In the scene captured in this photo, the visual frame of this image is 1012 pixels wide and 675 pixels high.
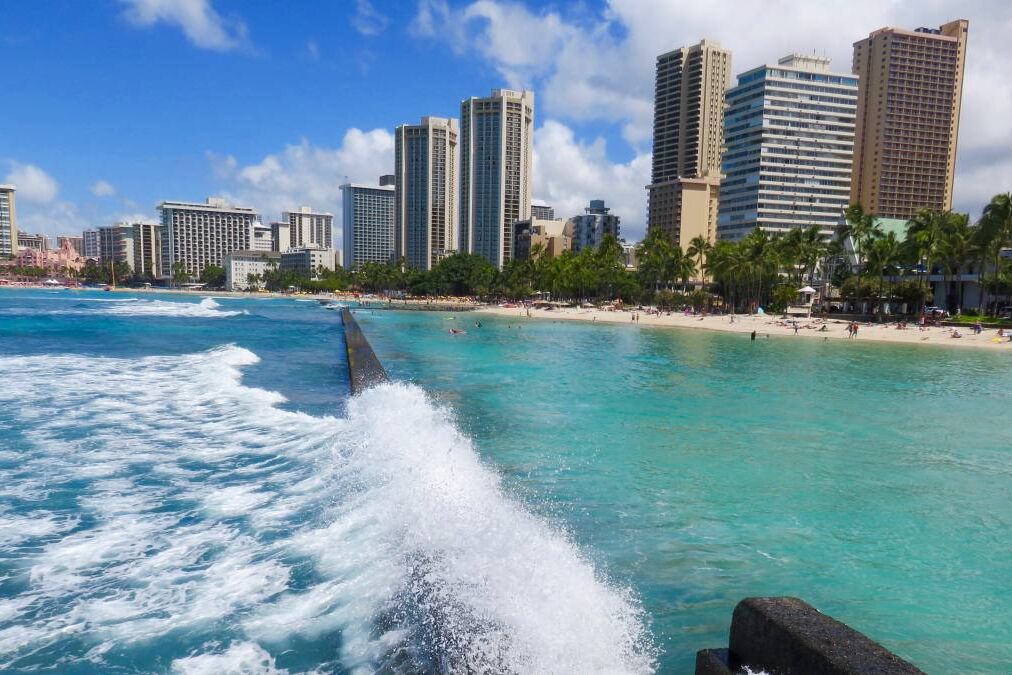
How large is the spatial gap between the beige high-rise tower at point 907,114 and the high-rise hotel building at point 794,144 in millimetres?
19150

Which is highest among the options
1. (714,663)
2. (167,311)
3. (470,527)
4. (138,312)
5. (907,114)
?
(907,114)

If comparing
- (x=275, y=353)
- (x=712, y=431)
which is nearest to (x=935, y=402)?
(x=712, y=431)

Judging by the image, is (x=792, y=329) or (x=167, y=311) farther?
(x=167, y=311)

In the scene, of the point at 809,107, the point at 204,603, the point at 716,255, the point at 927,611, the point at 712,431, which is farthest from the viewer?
the point at 809,107

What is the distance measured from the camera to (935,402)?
71.5ft

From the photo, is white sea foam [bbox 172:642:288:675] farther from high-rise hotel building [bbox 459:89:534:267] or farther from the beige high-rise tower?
high-rise hotel building [bbox 459:89:534:267]

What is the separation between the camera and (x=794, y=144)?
13275 cm

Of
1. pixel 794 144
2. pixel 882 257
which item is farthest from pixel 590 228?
pixel 882 257

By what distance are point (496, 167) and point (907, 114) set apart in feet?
337

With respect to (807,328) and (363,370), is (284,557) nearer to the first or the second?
(363,370)

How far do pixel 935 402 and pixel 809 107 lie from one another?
130684mm

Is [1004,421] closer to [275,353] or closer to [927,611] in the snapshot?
[927,611]

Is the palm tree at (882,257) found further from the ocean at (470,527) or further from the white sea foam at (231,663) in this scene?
the white sea foam at (231,663)

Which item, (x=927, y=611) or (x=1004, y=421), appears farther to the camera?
(x=1004, y=421)
